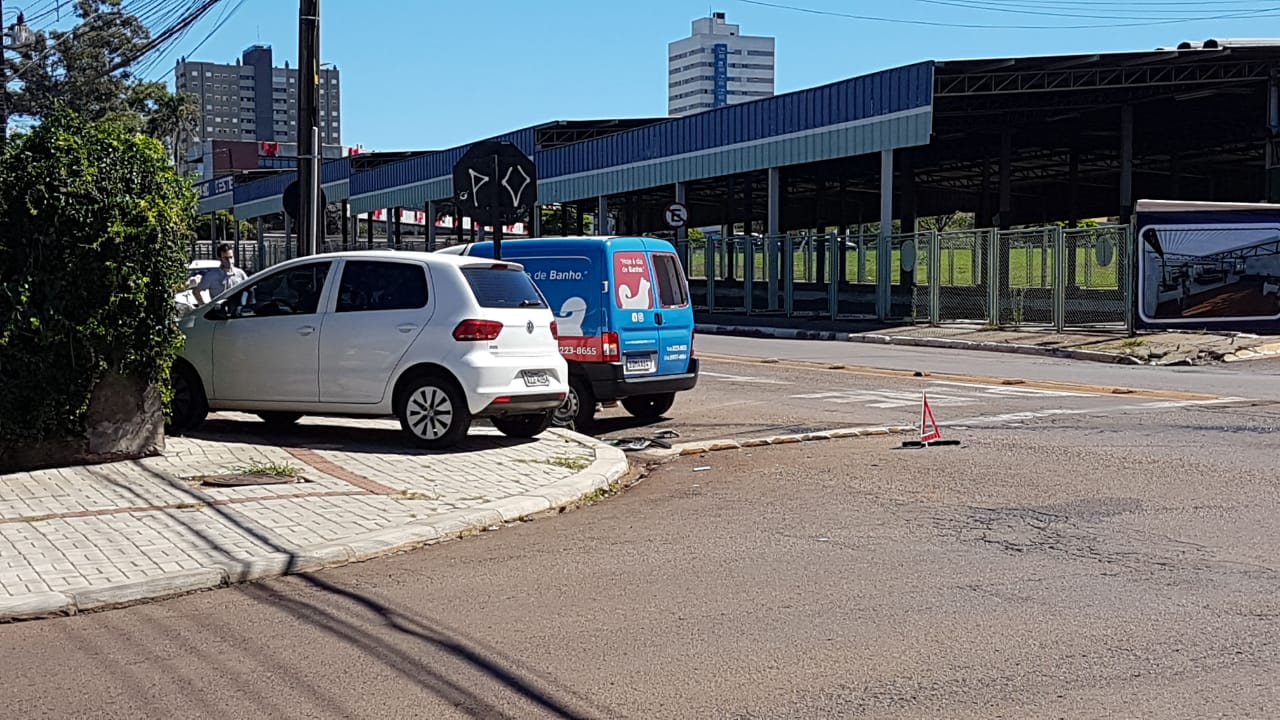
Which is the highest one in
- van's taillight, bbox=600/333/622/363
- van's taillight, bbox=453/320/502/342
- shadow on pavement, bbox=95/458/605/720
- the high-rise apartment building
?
the high-rise apartment building

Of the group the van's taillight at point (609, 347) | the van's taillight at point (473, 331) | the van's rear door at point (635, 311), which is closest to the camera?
the van's taillight at point (473, 331)

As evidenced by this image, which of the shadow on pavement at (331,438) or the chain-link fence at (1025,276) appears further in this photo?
the chain-link fence at (1025,276)

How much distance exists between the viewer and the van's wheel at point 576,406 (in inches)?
536

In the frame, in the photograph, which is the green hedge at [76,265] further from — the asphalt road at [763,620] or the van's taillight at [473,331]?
the asphalt road at [763,620]

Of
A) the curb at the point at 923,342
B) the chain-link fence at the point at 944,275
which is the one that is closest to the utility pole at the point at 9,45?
the chain-link fence at the point at 944,275

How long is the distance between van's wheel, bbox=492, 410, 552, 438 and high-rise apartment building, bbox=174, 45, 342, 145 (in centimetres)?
15687

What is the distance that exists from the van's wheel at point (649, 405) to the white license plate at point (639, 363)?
1069mm

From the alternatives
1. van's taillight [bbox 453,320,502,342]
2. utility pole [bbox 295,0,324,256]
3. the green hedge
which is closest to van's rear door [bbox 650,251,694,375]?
van's taillight [bbox 453,320,502,342]

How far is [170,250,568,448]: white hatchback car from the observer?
1138 centimetres

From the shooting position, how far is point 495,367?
447 inches

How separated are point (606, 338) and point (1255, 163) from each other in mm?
44041

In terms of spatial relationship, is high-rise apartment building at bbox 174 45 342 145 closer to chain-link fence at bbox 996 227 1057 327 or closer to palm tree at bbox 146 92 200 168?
palm tree at bbox 146 92 200 168

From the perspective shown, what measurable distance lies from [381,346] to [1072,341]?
1940 cm

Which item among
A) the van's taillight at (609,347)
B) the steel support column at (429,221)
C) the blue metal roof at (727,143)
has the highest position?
the blue metal roof at (727,143)
